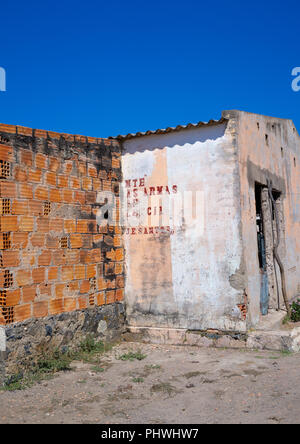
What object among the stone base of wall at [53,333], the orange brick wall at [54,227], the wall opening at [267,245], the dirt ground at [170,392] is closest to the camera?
the dirt ground at [170,392]

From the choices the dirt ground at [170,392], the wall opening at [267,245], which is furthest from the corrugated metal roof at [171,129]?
the dirt ground at [170,392]

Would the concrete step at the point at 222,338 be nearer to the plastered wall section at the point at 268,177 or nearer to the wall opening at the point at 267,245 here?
the plastered wall section at the point at 268,177

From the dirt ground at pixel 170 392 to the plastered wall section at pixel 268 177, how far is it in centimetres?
124

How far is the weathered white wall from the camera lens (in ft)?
A: 21.7

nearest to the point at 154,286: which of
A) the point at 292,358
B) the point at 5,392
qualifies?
the point at 292,358

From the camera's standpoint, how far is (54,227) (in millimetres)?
6070

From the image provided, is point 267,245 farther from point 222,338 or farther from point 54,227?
point 54,227

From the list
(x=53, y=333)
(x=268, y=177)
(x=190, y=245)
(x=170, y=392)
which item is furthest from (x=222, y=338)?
(x=268, y=177)

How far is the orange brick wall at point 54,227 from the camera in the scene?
213 inches

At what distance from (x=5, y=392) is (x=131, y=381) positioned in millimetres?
1585

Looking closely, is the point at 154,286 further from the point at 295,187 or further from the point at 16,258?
the point at 295,187

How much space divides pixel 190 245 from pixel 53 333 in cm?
267

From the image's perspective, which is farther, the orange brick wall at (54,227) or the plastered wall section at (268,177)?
the plastered wall section at (268,177)
